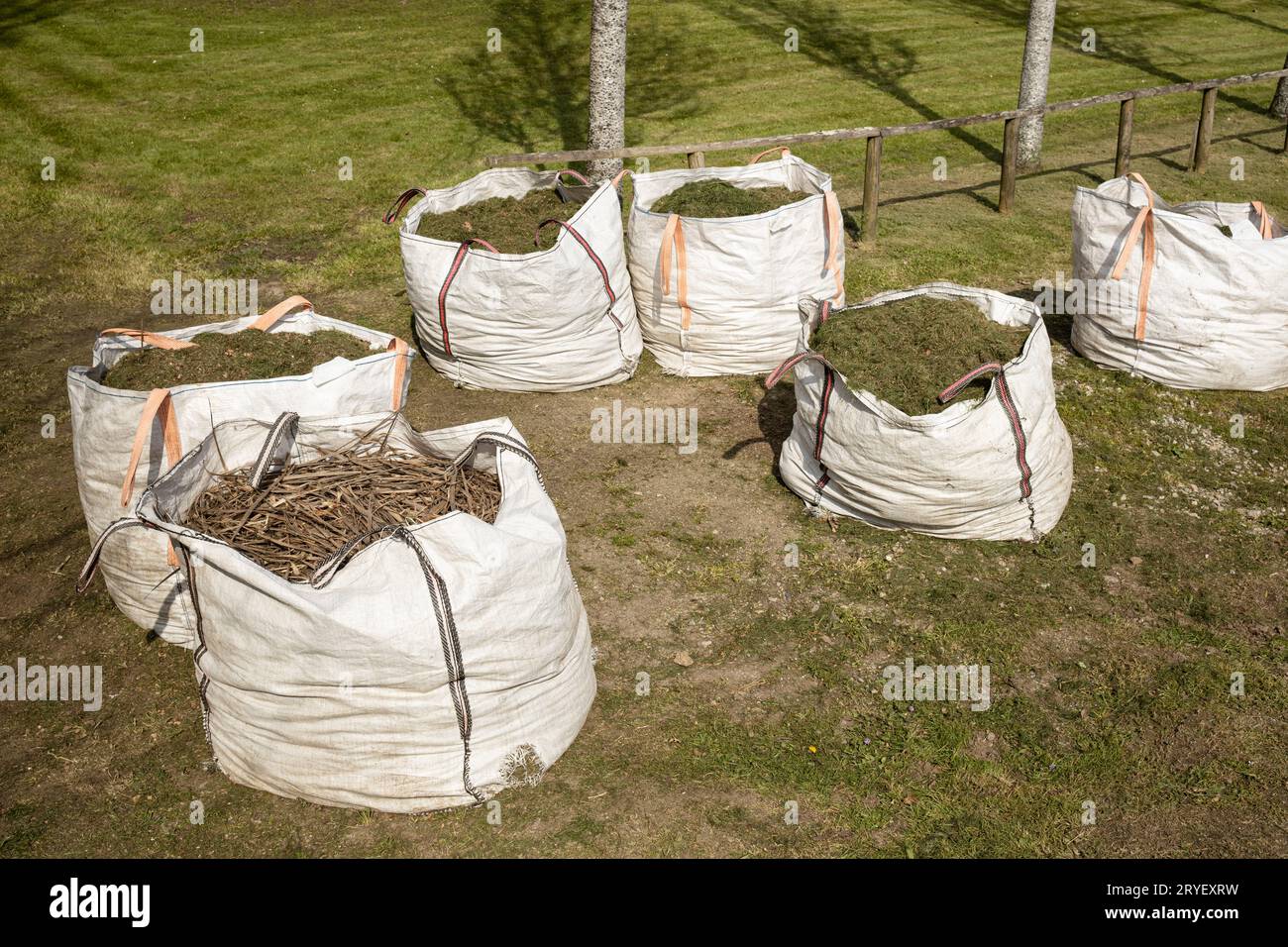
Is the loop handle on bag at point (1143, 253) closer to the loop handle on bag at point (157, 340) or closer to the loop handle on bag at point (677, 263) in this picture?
the loop handle on bag at point (677, 263)

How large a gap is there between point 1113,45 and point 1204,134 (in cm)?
523

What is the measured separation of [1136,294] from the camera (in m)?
5.61

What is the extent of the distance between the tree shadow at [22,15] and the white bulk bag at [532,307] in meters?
9.06

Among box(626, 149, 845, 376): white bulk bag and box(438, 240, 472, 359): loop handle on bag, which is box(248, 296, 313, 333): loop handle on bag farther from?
box(626, 149, 845, 376): white bulk bag

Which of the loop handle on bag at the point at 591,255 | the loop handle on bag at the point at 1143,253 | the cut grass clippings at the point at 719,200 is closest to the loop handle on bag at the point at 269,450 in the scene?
the loop handle on bag at the point at 591,255

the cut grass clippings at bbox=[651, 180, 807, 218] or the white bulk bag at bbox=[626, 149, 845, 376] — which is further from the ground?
the cut grass clippings at bbox=[651, 180, 807, 218]

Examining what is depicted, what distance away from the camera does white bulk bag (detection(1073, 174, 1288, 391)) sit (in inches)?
213

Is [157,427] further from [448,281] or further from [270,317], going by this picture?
[448,281]

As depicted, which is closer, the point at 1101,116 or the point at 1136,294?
the point at 1136,294

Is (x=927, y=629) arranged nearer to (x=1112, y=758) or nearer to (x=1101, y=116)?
(x=1112, y=758)

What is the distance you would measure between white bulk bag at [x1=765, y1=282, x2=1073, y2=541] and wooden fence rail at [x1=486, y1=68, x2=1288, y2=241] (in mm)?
2609

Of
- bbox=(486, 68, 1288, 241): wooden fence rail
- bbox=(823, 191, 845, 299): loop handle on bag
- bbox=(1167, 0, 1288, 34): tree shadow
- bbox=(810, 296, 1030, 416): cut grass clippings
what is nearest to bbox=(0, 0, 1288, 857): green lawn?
bbox=(486, 68, 1288, 241): wooden fence rail

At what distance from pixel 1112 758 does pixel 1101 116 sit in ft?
30.2

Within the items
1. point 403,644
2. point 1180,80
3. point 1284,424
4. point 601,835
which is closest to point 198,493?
point 403,644
